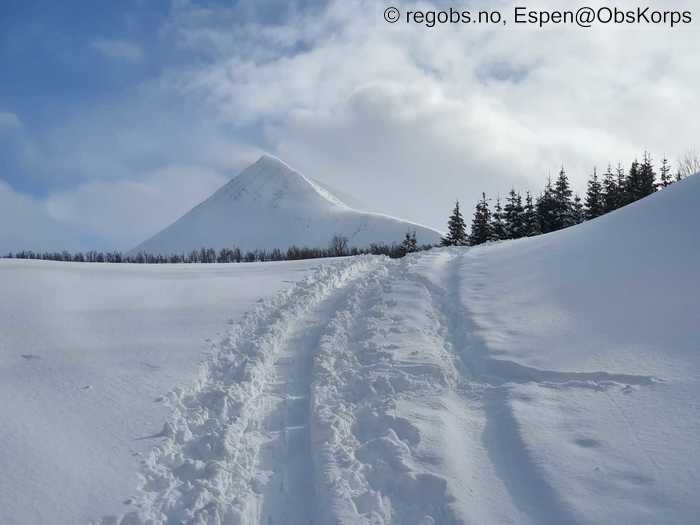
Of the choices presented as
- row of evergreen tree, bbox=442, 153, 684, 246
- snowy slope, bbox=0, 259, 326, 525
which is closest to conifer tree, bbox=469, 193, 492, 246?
row of evergreen tree, bbox=442, 153, 684, 246

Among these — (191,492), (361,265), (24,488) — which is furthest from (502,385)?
(361,265)

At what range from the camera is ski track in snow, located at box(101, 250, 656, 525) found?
5098 millimetres

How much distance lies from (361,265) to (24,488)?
1435cm

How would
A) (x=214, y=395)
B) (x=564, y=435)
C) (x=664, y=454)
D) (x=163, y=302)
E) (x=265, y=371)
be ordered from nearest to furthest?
1. (x=664, y=454)
2. (x=564, y=435)
3. (x=214, y=395)
4. (x=265, y=371)
5. (x=163, y=302)

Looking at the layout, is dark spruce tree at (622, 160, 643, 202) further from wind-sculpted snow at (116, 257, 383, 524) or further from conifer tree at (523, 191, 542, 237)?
wind-sculpted snow at (116, 257, 383, 524)

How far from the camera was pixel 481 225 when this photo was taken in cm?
4391

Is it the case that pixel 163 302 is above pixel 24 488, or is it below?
above

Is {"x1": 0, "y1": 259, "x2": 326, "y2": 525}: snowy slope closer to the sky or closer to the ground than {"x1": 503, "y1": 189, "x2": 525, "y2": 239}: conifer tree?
closer to the ground

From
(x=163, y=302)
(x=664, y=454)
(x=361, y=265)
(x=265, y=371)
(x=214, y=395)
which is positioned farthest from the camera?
(x=361, y=265)

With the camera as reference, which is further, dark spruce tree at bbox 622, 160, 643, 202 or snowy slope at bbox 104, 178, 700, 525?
dark spruce tree at bbox 622, 160, 643, 202

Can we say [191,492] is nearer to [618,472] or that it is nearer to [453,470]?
[453,470]

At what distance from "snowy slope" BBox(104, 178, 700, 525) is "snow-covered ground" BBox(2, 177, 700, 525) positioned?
25mm

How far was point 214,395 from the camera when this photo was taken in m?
7.61

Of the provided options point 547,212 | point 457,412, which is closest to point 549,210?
point 547,212
